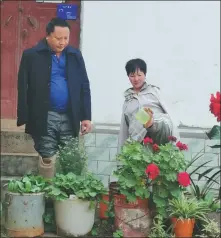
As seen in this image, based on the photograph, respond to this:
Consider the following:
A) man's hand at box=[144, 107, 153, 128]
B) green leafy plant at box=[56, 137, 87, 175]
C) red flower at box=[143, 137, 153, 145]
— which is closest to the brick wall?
green leafy plant at box=[56, 137, 87, 175]

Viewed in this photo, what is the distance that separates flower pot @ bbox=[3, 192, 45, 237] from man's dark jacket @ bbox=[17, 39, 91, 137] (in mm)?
687

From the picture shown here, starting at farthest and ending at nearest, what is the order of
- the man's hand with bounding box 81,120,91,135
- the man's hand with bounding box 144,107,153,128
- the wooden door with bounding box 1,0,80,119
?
the wooden door with bounding box 1,0,80,119 < the man's hand with bounding box 81,120,91,135 < the man's hand with bounding box 144,107,153,128

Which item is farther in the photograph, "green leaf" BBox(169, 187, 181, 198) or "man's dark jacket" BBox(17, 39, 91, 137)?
"man's dark jacket" BBox(17, 39, 91, 137)

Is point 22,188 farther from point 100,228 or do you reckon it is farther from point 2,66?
point 2,66

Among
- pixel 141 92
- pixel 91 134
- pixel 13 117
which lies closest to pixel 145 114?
pixel 141 92

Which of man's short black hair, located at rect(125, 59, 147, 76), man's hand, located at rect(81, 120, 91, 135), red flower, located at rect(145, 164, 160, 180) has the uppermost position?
man's short black hair, located at rect(125, 59, 147, 76)

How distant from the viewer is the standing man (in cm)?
505

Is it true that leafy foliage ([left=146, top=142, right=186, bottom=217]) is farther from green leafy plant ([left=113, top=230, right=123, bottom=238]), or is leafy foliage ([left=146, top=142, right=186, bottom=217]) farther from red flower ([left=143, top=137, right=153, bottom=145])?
green leafy plant ([left=113, top=230, right=123, bottom=238])

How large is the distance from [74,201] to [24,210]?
420mm

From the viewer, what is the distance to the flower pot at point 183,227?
452 cm

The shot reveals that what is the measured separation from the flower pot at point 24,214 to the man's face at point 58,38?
1.37m

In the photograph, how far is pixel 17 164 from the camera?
20.9 ft

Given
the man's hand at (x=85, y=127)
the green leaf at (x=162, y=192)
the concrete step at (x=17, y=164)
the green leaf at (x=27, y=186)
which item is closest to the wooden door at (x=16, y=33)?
the concrete step at (x=17, y=164)

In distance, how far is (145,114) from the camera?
468 centimetres
